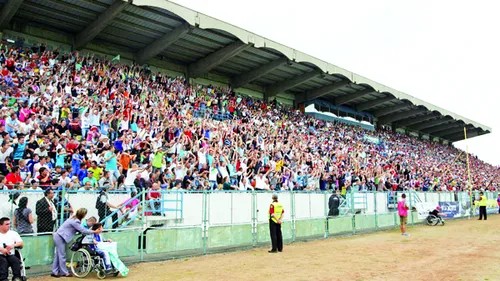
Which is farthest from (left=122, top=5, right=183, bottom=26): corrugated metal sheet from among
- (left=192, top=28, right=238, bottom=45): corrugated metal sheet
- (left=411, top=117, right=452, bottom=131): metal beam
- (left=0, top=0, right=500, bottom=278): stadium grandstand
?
(left=411, top=117, right=452, bottom=131): metal beam

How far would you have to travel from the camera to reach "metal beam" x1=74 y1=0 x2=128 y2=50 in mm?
20422

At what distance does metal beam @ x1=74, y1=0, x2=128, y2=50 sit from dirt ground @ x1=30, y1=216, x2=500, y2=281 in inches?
533

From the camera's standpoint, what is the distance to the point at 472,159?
55.8 meters

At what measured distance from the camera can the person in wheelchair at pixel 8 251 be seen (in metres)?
8.20

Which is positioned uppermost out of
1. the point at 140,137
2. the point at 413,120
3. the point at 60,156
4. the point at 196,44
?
the point at 196,44

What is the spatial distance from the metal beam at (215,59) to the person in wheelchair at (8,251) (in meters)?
19.7

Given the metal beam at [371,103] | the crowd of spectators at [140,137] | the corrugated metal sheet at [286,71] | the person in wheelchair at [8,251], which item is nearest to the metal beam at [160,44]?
the crowd of spectators at [140,137]

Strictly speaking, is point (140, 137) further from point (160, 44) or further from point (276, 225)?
point (160, 44)

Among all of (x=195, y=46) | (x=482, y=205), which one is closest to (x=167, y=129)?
(x=195, y=46)

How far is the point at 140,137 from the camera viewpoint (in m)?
16.6

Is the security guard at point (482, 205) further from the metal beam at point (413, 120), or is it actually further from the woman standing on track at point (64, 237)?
the woman standing on track at point (64, 237)

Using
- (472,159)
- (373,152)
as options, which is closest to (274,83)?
(373,152)

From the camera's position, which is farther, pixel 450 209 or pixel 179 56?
pixel 179 56

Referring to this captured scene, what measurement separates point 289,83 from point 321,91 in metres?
4.38
